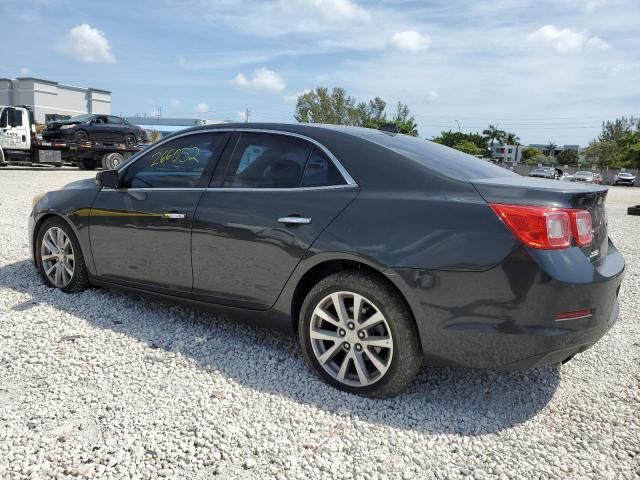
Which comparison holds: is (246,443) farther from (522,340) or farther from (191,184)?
(191,184)

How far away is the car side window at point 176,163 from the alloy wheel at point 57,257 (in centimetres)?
93

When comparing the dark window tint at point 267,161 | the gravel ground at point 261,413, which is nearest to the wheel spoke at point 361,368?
the gravel ground at point 261,413

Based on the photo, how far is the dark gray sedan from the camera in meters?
2.73

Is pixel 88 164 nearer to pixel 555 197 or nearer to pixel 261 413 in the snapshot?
pixel 261 413

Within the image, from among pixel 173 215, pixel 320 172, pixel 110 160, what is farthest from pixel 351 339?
pixel 110 160

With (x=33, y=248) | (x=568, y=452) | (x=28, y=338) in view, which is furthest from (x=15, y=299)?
(x=568, y=452)

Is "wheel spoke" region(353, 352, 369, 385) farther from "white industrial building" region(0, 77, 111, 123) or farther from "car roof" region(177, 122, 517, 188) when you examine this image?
"white industrial building" region(0, 77, 111, 123)

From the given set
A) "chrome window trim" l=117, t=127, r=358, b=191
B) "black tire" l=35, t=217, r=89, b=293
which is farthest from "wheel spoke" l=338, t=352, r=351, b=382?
"black tire" l=35, t=217, r=89, b=293

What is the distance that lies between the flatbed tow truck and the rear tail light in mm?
20095

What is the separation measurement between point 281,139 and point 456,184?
1258 millimetres

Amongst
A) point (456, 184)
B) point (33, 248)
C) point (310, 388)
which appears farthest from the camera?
point (33, 248)

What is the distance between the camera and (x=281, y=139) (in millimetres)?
3623

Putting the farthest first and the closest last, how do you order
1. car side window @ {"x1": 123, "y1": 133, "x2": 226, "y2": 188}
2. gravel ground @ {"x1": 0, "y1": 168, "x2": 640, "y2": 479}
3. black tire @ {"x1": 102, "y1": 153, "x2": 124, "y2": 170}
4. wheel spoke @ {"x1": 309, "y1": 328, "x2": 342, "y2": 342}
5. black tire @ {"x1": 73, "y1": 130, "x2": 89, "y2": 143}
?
black tire @ {"x1": 102, "y1": 153, "x2": 124, "y2": 170} < black tire @ {"x1": 73, "y1": 130, "x2": 89, "y2": 143} < car side window @ {"x1": 123, "y1": 133, "x2": 226, "y2": 188} < wheel spoke @ {"x1": 309, "y1": 328, "x2": 342, "y2": 342} < gravel ground @ {"x1": 0, "y1": 168, "x2": 640, "y2": 479}

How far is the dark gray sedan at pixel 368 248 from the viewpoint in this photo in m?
2.73
